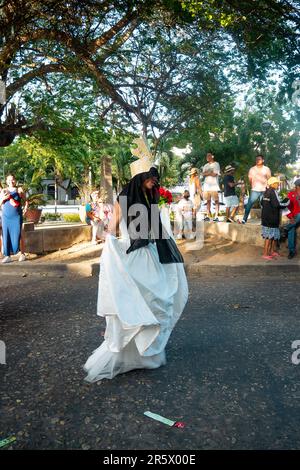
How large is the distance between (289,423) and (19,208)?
8.96 metres

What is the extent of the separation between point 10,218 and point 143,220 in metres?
7.32

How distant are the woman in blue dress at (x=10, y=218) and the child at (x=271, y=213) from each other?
6234 mm

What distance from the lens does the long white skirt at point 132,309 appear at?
351cm

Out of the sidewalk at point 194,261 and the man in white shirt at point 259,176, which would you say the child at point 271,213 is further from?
the man in white shirt at point 259,176

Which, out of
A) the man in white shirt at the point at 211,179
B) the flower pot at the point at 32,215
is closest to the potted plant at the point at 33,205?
the flower pot at the point at 32,215

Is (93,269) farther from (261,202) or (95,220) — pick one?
(261,202)

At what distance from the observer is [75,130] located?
12633 millimetres

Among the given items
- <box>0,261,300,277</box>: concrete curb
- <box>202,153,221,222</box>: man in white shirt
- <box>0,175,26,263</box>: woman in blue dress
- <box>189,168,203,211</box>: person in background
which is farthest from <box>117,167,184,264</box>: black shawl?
<box>189,168,203,211</box>: person in background

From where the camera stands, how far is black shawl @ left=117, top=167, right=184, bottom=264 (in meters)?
4.00

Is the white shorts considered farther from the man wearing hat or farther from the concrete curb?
the concrete curb

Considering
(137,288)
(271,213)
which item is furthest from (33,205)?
(137,288)

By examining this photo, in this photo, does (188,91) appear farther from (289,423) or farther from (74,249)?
(289,423)

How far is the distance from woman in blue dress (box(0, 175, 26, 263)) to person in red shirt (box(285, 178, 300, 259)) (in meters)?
6.90
